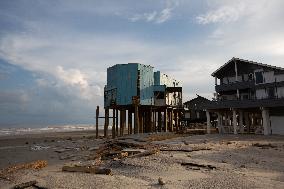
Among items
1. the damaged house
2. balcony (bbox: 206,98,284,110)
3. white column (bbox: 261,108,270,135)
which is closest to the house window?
balcony (bbox: 206,98,284,110)

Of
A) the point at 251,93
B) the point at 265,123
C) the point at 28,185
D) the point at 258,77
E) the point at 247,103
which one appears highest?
the point at 258,77

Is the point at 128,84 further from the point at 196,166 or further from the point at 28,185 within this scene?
the point at 28,185

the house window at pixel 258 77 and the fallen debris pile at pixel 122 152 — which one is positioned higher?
the house window at pixel 258 77

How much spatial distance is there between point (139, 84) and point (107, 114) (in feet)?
27.5

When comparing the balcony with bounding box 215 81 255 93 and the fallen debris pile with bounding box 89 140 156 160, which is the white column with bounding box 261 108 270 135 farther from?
the fallen debris pile with bounding box 89 140 156 160

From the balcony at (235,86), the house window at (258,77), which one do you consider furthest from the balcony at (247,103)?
the house window at (258,77)

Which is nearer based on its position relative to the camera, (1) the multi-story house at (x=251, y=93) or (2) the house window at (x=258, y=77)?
(1) the multi-story house at (x=251, y=93)

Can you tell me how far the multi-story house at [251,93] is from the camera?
1377 inches

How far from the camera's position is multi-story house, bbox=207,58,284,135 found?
115 feet

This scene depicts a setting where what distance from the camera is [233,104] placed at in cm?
3722

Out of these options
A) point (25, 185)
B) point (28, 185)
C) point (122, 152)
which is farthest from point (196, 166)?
point (25, 185)

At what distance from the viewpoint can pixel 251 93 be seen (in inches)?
1524

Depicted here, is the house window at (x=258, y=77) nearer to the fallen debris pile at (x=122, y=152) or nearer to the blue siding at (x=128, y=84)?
the blue siding at (x=128, y=84)

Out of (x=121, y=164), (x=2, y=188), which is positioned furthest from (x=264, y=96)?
(x=2, y=188)
